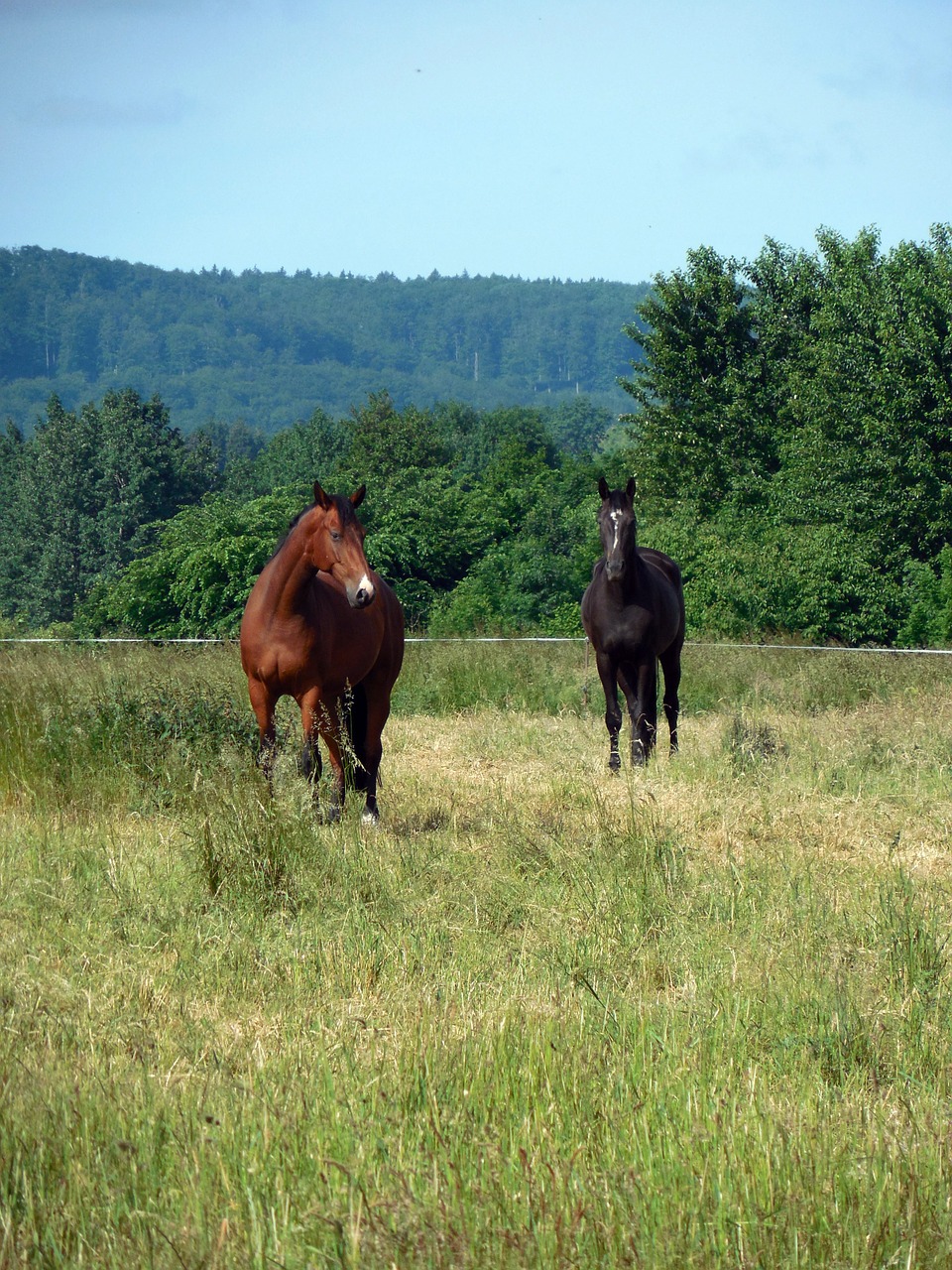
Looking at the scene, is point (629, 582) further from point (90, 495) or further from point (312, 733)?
point (90, 495)

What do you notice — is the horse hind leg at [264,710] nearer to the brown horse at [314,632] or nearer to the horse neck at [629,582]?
the brown horse at [314,632]

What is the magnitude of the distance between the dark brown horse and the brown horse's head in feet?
11.9

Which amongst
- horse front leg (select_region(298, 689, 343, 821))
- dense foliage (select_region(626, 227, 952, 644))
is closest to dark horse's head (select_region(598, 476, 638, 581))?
horse front leg (select_region(298, 689, 343, 821))

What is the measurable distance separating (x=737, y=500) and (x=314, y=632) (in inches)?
1383

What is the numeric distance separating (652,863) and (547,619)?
963 inches

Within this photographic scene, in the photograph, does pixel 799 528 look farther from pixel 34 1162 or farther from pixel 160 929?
pixel 34 1162

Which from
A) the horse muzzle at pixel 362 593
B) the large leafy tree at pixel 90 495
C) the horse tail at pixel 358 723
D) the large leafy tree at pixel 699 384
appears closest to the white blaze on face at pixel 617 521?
the horse tail at pixel 358 723

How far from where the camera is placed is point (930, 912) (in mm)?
5098

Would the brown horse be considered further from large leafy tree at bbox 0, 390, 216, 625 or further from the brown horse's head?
large leafy tree at bbox 0, 390, 216, 625

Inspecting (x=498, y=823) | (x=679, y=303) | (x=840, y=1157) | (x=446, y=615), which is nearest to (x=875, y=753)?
(x=498, y=823)

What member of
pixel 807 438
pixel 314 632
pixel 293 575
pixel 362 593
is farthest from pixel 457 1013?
pixel 807 438

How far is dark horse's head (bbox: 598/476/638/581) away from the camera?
35.3 ft

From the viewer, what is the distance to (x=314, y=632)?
304 inches

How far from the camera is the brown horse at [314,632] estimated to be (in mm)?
7453
